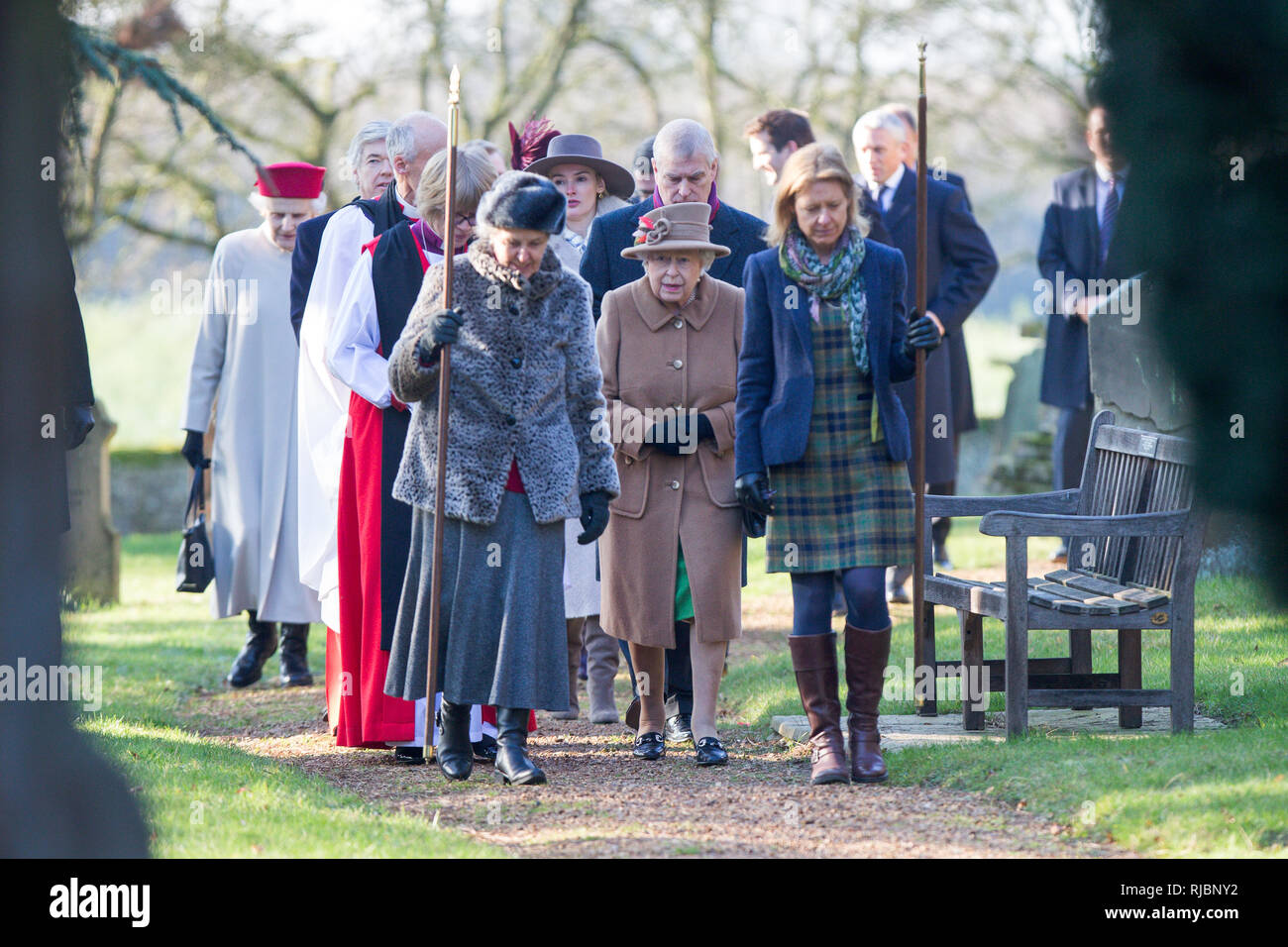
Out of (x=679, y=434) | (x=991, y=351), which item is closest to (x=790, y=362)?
(x=679, y=434)

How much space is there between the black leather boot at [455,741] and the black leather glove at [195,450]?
296cm

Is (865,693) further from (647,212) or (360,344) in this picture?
(360,344)

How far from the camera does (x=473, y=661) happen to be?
5.77 metres

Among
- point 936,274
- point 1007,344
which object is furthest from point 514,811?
point 1007,344

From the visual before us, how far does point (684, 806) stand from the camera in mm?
5457

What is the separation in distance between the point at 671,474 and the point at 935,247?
3056 millimetres

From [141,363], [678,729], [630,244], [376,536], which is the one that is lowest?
[678,729]

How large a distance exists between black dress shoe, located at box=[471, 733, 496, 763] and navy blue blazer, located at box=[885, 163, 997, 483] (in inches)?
122

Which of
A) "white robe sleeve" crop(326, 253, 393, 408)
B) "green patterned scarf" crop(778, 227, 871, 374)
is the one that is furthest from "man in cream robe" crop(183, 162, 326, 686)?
"green patterned scarf" crop(778, 227, 871, 374)

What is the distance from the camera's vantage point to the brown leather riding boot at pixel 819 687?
583cm

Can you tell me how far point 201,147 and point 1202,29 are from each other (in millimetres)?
16194

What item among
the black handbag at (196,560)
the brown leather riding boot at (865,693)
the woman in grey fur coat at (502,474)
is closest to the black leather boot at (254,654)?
the black handbag at (196,560)

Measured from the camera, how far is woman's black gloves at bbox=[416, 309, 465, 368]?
18.3ft

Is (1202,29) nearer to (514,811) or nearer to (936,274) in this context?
(514,811)
